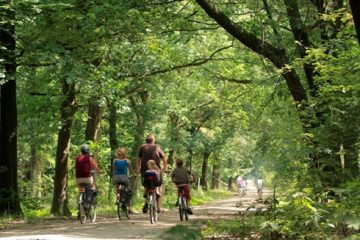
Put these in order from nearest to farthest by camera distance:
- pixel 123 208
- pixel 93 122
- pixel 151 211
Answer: pixel 151 211, pixel 123 208, pixel 93 122

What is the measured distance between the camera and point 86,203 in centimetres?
1405

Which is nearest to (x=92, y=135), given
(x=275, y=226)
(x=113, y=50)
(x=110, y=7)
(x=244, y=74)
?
(x=113, y=50)

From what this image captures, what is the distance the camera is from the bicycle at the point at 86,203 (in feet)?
45.3

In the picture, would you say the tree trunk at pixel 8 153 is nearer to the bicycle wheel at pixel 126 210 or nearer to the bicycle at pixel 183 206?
the bicycle wheel at pixel 126 210

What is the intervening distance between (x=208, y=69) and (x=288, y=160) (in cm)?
1635

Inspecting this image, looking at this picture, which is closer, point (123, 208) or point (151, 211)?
point (151, 211)

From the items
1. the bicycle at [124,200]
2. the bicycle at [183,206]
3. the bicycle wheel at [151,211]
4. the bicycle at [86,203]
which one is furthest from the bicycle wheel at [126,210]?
the bicycle wheel at [151,211]

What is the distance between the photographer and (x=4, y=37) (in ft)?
50.4

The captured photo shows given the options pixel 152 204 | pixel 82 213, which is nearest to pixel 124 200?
pixel 82 213

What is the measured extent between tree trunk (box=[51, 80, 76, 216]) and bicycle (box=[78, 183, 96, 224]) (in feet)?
14.2

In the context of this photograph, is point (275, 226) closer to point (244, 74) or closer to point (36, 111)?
point (36, 111)

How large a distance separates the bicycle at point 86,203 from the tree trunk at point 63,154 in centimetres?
433

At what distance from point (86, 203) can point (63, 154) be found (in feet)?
17.3

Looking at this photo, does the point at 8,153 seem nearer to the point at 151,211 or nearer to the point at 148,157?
the point at 148,157
